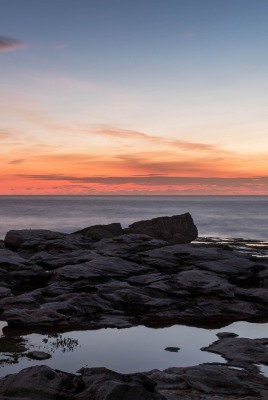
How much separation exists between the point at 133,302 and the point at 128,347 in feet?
28.2

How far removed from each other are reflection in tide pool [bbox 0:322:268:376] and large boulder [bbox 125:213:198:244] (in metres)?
41.1

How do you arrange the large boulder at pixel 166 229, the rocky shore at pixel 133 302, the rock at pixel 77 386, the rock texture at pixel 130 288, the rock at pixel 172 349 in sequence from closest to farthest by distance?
the rock at pixel 77 386 < the rocky shore at pixel 133 302 < the rock at pixel 172 349 < the rock texture at pixel 130 288 < the large boulder at pixel 166 229

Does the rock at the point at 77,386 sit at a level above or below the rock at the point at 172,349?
above

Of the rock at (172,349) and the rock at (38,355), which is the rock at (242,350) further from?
the rock at (38,355)

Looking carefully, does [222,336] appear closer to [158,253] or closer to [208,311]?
[208,311]

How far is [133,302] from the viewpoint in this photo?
3170cm

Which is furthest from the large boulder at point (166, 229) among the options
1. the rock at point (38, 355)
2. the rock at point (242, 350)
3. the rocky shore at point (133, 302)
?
the rock at point (38, 355)

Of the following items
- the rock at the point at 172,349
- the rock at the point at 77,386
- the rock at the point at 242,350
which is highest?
the rock at the point at 77,386

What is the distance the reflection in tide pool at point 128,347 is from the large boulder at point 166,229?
41070 millimetres

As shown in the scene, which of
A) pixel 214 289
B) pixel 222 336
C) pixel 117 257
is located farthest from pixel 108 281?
pixel 222 336

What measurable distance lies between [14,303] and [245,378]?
16.3 m

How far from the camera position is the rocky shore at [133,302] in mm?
12516

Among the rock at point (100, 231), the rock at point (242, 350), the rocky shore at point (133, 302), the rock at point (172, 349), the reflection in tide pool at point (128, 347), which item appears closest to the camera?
the rocky shore at point (133, 302)

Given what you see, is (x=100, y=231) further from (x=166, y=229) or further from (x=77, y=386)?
(x=77, y=386)
